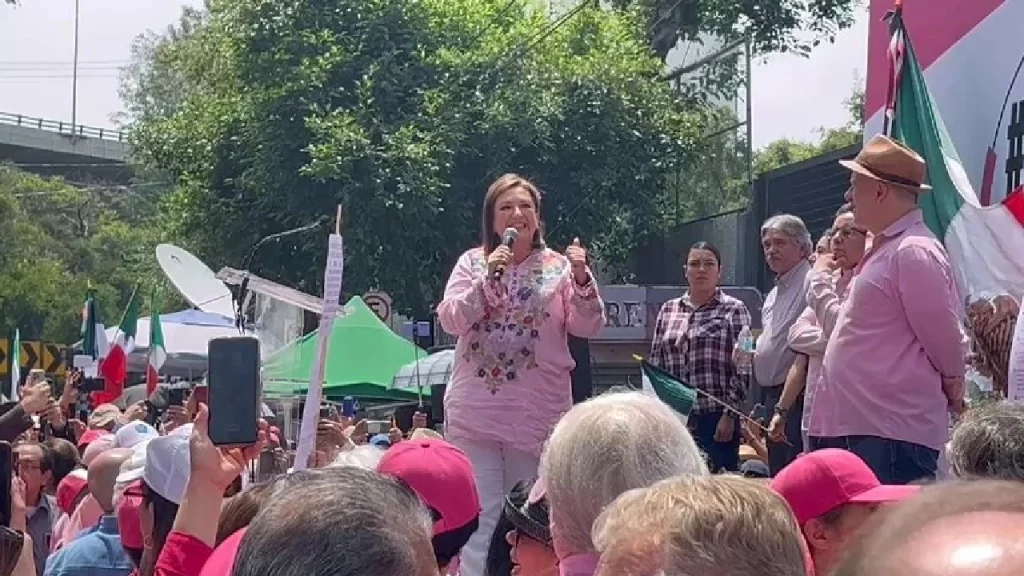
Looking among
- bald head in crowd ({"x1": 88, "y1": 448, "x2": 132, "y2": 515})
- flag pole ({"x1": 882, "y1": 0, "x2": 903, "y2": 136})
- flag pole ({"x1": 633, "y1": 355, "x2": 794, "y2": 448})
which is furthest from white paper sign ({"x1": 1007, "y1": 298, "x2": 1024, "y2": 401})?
bald head in crowd ({"x1": 88, "y1": 448, "x2": 132, "y2": 515})

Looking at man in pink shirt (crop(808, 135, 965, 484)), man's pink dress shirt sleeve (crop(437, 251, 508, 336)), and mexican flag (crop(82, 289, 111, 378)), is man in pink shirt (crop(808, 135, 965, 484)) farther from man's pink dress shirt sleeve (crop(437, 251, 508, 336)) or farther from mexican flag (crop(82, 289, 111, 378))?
mexican flag (crop(82, 289, 111, 378))

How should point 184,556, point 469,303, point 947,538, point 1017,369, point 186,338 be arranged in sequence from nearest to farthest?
point 947,538
point 184,556
point 1017,369
point 469,303
point 186,338

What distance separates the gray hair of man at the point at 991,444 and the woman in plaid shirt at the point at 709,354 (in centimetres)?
320

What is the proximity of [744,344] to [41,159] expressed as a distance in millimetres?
80910

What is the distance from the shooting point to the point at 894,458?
15.1 feet

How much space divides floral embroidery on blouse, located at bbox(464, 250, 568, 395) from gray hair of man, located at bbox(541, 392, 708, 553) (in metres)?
2.37

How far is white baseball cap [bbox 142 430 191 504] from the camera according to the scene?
3773 millimetres

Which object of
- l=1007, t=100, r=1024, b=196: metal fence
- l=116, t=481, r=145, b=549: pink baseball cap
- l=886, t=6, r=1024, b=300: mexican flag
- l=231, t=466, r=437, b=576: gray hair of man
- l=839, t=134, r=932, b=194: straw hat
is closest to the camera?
l=231, t=466, r=437, b=576: gray hair of man

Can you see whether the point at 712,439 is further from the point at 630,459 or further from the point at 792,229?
the point at 630,459

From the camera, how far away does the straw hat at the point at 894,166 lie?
15.3 feet

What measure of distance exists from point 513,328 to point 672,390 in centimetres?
125

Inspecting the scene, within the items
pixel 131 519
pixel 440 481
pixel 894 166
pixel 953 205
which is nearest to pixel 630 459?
pixel 440 481

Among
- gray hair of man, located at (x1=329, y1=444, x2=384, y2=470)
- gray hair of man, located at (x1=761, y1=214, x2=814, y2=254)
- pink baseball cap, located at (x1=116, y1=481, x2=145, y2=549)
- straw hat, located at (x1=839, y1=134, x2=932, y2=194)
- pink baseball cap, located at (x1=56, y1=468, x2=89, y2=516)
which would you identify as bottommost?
pink baseball cap, located at (x1=56, y1=468, x2=89, y2=516)

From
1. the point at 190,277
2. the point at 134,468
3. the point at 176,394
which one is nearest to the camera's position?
the point at 134,468
